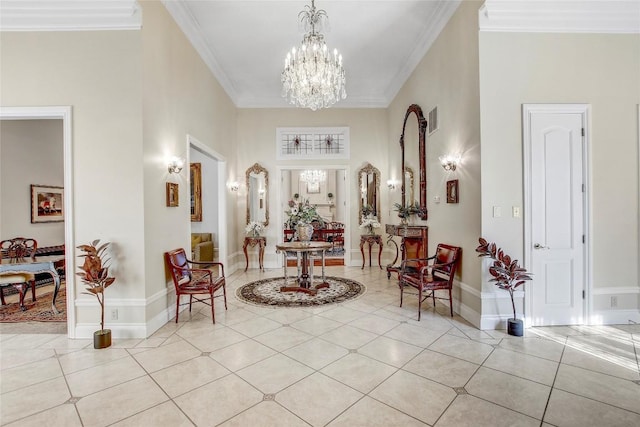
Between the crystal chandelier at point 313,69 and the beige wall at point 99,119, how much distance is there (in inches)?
71.3

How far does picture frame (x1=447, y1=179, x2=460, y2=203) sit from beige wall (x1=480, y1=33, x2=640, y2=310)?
559mm

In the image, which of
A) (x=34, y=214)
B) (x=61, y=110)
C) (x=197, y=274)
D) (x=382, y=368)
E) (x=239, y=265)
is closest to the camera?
(x=382, y=368)

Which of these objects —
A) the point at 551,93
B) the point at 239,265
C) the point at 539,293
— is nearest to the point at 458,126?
the point at 551,93

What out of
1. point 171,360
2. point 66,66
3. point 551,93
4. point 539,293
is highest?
point 66,66

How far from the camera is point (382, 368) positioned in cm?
262

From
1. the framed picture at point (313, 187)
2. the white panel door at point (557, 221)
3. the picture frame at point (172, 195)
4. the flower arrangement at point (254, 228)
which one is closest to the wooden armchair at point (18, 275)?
the picture frame at point (172, 195)

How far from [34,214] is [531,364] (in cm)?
856

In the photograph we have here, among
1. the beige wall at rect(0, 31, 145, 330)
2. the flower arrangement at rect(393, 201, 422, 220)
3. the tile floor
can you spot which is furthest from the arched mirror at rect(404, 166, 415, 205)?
the beige wall at rect(0, 31, 145, 330)

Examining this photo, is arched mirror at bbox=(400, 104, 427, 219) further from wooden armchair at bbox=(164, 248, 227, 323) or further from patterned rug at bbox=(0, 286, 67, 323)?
patterned rug at bbox=(0, 286, 67, 323)

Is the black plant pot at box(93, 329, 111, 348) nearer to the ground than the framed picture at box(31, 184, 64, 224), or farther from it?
nearer to the ground

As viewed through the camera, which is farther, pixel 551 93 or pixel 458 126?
pixel 458 126

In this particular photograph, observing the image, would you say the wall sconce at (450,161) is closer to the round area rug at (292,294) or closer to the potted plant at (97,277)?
the round area rug at (292,294)

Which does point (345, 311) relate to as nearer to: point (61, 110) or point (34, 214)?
point (61, 110)

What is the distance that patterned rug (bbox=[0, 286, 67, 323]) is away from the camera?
3.92 m
